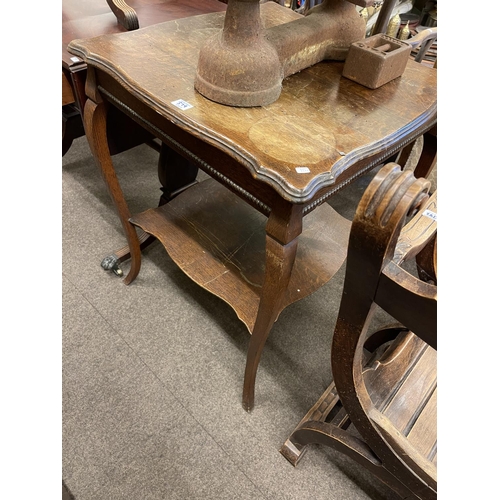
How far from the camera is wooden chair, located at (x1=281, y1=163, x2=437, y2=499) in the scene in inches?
16.6

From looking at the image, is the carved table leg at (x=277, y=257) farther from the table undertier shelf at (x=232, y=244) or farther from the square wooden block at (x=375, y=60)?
the square wooden block at (x=375, y=60)

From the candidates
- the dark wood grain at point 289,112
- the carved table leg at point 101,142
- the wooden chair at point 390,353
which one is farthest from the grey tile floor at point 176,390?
the dark wood grain at point 289,112

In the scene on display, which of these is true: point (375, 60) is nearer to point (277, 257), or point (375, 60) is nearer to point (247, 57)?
point (247, 57)

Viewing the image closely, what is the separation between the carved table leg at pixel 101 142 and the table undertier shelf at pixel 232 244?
58 mm

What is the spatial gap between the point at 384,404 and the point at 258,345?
11.3 inches

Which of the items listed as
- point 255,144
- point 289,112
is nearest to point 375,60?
point 289,112

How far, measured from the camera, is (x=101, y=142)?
105 cm

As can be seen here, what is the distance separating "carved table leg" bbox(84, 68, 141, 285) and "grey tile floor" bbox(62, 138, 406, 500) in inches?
8.7

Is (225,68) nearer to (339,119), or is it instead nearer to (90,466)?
(339,119)

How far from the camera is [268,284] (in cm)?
77

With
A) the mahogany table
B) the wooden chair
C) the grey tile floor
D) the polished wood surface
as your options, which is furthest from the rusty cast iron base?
the grey tile floor

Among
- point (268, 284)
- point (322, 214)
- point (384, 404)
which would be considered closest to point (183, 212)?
point (322, 214)

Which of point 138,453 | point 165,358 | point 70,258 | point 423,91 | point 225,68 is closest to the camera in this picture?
point 225,68

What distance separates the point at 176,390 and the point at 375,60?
3.12ft
